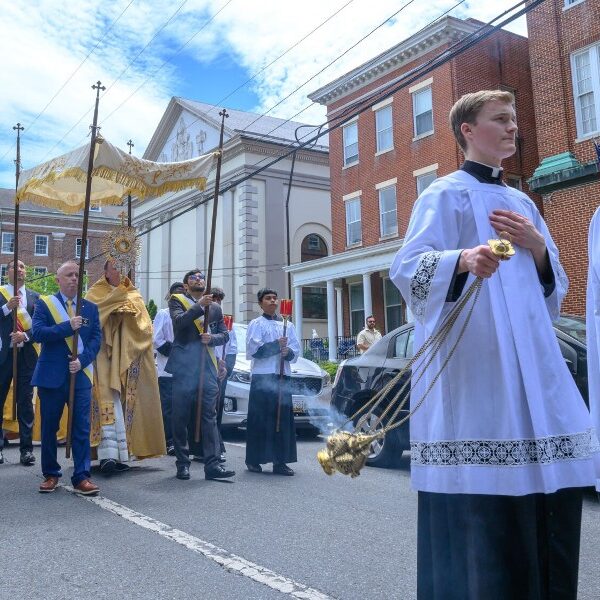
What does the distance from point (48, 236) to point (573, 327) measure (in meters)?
51.3

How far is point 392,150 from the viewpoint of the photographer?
22.8 meters

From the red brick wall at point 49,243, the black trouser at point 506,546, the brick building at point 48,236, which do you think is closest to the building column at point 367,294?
the black trouser at point 506,546

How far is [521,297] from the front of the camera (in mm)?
2201

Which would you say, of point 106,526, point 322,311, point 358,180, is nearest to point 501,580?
point 106,526

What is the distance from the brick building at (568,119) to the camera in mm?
14180

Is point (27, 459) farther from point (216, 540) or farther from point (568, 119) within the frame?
point (568, 119)

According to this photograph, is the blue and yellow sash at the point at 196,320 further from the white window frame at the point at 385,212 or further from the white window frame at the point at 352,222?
the white window frame at the point at 352,222

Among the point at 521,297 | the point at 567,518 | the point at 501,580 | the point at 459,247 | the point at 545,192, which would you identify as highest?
the point at 545,192

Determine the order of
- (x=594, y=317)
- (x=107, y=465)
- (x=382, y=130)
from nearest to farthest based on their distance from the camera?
(x=594, y=317)
(x=107, y=465)
(x=382, y=130)

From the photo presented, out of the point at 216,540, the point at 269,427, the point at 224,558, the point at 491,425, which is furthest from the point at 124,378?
the point at 491,425

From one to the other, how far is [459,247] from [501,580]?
106cm

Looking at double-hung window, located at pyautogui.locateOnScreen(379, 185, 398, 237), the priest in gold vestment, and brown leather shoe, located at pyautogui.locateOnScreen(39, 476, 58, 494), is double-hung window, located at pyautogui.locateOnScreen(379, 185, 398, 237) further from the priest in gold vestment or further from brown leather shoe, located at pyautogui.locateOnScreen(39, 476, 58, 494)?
brown leather shoe, located at pyautogui.locateOnScreen(39, 476, 58, 494)

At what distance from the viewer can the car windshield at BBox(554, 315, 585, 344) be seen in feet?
18.5

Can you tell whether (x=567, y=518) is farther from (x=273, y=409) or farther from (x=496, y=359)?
(x=273, y=409)
